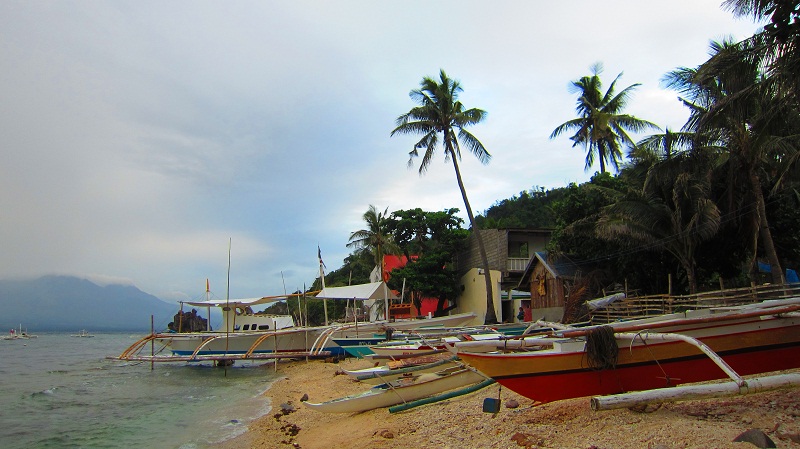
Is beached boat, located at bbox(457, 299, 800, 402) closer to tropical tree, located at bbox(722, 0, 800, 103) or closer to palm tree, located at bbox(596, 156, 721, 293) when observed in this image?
tropical tree, located at bbox(722, 0, 800, 103)

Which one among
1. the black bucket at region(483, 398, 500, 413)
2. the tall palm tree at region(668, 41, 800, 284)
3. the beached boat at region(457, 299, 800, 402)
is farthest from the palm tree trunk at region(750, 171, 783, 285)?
the black bucket at region(483, 398, 500, 413)

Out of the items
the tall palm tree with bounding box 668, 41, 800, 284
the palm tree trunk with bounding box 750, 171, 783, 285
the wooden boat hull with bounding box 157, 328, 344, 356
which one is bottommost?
the wooden boat hull with bounding box 157, 328, 344, 356

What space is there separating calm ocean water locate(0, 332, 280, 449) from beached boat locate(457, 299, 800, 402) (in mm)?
7764

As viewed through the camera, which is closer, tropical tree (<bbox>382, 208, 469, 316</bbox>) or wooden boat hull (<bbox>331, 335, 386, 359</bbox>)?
wooden boat hull (<bbox>331, 335, 386, 359</bbox>)

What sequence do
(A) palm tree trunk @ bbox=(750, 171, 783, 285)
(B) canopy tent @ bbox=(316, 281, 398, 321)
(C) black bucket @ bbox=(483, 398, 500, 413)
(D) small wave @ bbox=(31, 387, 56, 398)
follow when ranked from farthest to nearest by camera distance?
(B) canopy tent @ bbox=(316, 281, 398, 321) < (D) small wave @ bbox=(31, 387, 56, 398) < (A) palm tree trunk @ bbox=(750, 171, 783, 285) < (C) black bucket @ bbox=(483, 398, 500, 413)

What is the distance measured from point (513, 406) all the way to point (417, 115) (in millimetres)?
23658

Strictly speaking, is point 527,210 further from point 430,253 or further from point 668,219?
point 668,219

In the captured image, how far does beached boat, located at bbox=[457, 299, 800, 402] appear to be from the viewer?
291 inches

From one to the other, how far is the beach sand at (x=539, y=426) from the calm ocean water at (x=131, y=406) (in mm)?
2128

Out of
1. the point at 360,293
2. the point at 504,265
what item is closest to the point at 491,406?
the point at 360,293

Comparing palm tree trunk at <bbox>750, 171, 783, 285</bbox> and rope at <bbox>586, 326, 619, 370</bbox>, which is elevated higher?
palm tree trunk at <bbox>750, 171, 783, 285</bbox>

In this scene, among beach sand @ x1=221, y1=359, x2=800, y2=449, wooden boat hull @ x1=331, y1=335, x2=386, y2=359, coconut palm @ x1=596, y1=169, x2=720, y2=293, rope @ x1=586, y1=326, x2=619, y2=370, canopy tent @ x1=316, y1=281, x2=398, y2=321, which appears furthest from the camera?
canopy tent @ x1=316, y1=281, x2=398, y2=321

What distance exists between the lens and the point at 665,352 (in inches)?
291

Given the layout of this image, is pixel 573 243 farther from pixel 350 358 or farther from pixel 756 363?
pixel 756 363
